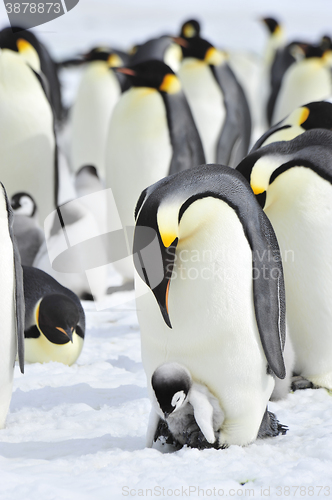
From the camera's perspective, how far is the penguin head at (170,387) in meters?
2.17

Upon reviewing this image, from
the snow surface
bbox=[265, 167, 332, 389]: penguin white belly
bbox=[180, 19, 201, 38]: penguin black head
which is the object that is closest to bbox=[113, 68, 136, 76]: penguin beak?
the snow surface

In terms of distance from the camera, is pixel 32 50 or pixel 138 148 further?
pixel 32 50

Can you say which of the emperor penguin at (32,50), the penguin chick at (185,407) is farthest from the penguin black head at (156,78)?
the penguin chick at (185,407)

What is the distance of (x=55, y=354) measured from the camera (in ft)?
11.3

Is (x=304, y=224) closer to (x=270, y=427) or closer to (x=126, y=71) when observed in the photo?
(x=270, y=427)

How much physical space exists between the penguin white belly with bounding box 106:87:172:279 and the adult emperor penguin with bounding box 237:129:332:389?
7.19 ft

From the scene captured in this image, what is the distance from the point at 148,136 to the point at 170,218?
302 cm

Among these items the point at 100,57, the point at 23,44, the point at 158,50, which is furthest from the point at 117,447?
the point at 100,57

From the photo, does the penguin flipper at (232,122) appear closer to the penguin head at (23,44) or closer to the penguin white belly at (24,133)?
the penguin head at (23,44)

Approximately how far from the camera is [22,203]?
186 inches

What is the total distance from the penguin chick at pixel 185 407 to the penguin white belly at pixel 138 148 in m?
2.90

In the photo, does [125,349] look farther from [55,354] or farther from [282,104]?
[282,104]

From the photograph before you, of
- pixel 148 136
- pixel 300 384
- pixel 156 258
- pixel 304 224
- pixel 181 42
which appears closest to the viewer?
pixel 156 258

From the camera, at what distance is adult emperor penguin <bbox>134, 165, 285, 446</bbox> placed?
7.49ft
